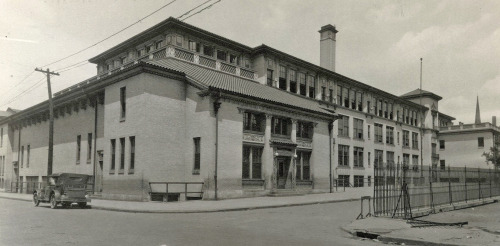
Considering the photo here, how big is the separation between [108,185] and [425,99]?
56416 mm

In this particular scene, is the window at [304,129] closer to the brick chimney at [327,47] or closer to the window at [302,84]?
the window at [302,84]

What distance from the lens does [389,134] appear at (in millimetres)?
59562

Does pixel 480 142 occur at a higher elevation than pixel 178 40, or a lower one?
lower

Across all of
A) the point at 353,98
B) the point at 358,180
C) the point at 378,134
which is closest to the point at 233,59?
the point at 353,98

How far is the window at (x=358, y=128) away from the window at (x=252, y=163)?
24255 millimetres

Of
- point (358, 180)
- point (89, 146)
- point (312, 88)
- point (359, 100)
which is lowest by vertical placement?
point (358, 180)

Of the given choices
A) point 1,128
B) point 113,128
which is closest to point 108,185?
point 113,128

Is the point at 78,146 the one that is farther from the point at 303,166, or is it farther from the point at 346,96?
the point at 346,96

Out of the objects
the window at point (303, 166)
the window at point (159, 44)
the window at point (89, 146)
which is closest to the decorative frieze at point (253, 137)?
the window at point (303, 166)

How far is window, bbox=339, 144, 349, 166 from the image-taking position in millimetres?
49125

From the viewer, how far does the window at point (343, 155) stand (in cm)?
4912

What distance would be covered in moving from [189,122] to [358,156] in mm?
29253

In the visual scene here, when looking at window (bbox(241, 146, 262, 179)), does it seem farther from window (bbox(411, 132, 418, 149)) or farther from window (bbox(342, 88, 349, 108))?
window (bbox(411, 132, 418, 149))

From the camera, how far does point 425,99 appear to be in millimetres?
69438
